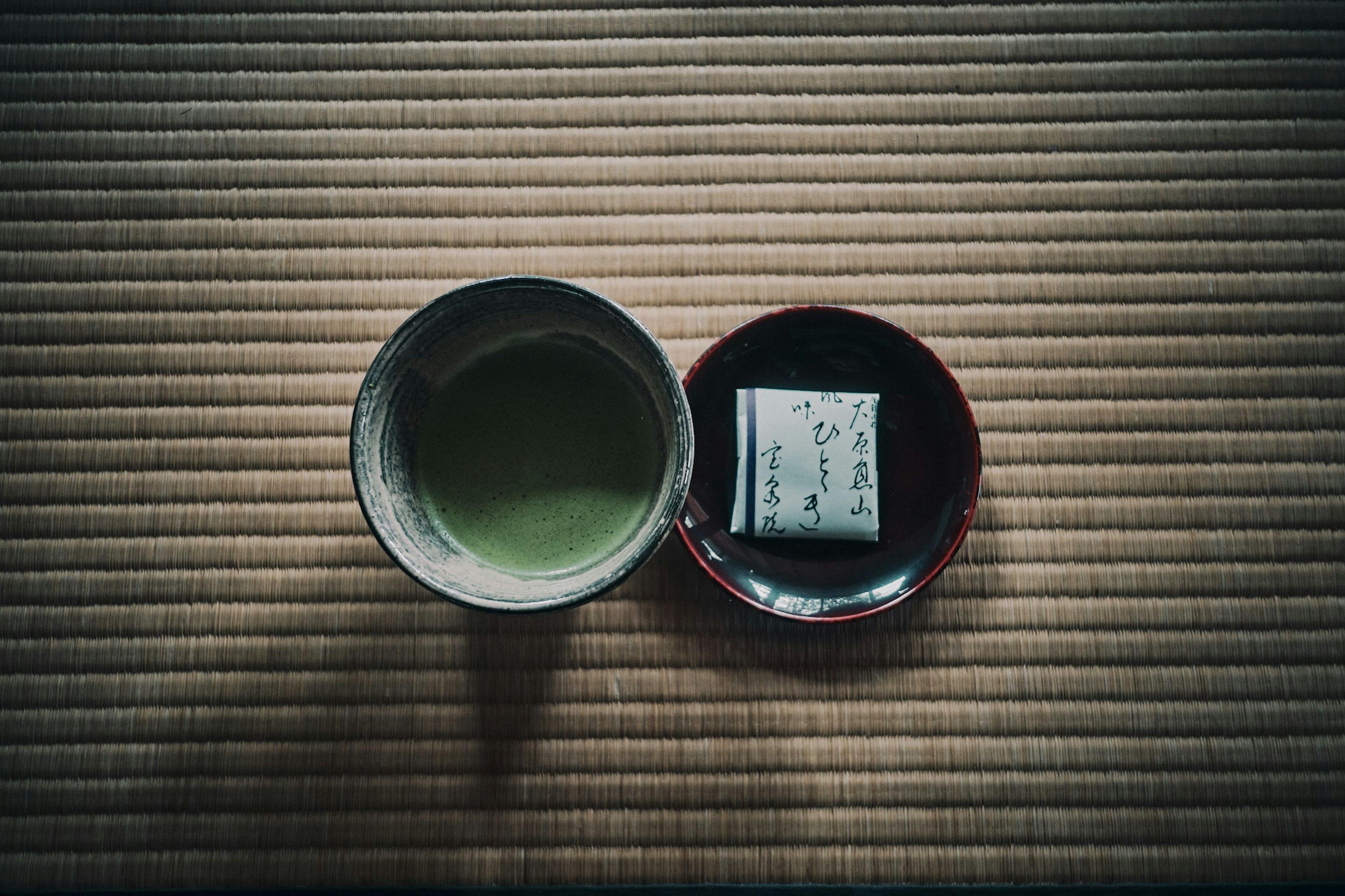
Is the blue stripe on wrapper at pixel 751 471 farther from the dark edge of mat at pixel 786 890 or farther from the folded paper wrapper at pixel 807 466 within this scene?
the dark edge of mat at pixel 786 890

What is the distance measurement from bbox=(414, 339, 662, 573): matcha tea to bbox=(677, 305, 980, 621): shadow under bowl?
88 millimetres

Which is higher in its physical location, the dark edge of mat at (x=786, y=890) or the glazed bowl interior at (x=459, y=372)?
the glazed bowl interior at (x=459, y=372)

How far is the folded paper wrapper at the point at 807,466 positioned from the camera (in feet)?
2.07

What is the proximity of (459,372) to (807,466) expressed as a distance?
31 centimetres

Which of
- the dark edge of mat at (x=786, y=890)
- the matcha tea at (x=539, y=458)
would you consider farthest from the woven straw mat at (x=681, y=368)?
the matcha tea at (x=539, y=458)

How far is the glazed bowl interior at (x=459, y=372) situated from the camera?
479mm


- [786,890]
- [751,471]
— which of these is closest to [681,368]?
[751,471]

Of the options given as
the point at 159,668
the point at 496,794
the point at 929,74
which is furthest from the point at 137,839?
the point at 929,74

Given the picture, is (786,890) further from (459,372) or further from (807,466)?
(459,372)

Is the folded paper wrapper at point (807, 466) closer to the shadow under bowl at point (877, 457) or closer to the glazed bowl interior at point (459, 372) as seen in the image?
the shadow under bowl at point (877, 457)

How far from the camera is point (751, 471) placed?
63cm

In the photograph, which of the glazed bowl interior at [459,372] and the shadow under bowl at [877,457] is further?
the shadow under bowl at [877,457]

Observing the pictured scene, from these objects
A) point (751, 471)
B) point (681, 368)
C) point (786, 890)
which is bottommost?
point (786, 890)

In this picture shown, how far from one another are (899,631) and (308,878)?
59cm
